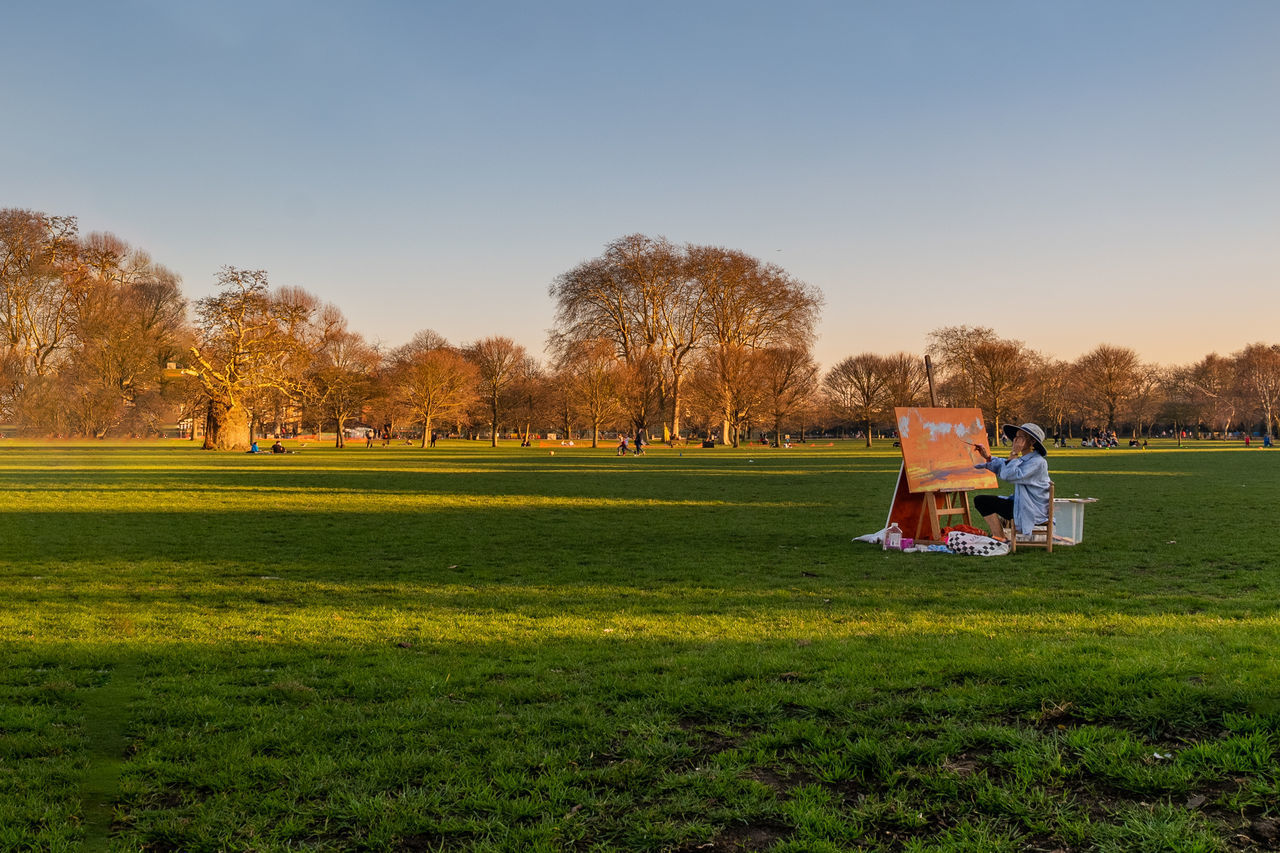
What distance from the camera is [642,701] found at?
550 cm

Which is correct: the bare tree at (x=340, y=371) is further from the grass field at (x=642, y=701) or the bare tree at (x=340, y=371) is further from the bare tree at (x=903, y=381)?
the grass field at (x=642, y=701)

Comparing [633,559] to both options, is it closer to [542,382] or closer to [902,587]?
[902,587]

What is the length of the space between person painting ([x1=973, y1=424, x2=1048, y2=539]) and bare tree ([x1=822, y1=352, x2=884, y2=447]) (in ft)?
221

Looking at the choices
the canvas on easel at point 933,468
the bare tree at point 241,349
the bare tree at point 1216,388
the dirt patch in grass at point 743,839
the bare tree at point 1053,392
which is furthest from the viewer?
the bare tree at point 1216,388

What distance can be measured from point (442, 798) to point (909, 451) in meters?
10.8

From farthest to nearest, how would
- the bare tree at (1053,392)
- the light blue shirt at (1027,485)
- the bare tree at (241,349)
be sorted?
1. the bare tree at (1053,392)
2. the bare tree at (241,349)
3. the light blue shirt at (1027,485)

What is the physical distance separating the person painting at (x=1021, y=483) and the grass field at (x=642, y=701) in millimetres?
784

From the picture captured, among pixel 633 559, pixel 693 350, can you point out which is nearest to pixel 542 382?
pixel 693 350

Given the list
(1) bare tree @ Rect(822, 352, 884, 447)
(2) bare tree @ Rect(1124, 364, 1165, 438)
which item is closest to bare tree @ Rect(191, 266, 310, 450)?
(1) bare tree @ Rect(822, 352, 884, 447)

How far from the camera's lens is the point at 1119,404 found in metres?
94.6

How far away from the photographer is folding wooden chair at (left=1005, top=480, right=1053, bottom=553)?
12.4 metres

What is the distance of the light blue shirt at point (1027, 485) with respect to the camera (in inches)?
482

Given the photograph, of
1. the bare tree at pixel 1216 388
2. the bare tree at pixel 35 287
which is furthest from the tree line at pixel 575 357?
the bare tree at pixel 1216 388

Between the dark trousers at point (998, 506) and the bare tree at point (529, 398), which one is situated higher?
the bare tree at point (529, 398)
